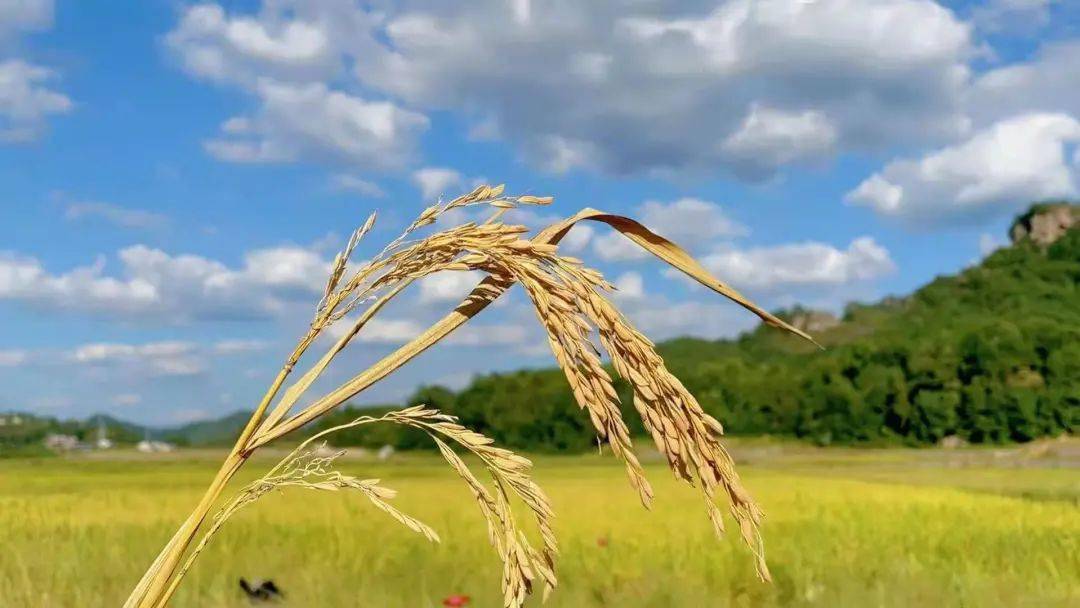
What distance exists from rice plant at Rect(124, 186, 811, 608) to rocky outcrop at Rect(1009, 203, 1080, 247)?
19675 cm

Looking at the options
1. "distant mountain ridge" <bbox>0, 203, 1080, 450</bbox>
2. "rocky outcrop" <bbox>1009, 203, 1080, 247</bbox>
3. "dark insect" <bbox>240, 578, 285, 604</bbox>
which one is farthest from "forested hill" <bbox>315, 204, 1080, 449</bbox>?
"rocky outcrop" <bbox>1009, 203, 1080, 247</bbox>

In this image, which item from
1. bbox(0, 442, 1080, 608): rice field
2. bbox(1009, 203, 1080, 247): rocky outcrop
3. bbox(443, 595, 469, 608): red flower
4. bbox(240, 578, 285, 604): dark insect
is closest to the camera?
bbox(443, 595, 469, 608): red flower

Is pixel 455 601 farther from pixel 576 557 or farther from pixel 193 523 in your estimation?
pixel 576 557

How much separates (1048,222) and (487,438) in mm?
203487

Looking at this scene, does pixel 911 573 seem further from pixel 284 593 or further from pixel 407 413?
pixel 407 413

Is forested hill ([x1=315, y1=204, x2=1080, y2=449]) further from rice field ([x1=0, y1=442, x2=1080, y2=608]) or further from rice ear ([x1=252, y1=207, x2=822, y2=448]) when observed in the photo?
rice ear ([x1=252, y1=207, x2=822, y2=448])

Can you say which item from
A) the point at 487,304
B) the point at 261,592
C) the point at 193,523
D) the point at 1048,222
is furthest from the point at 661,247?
the point at 1048,222

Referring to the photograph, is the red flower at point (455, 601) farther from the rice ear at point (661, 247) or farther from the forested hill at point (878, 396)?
the forested hill at point (878, 396)

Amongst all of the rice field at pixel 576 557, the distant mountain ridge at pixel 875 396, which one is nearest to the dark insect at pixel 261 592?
the rice field at pixel 576 557

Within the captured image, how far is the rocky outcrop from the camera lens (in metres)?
175

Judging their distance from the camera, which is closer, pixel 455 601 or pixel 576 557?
pixel 455 601

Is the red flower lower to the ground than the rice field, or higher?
higher

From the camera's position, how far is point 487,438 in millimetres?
1813

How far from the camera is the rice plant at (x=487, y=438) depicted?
1.73 metres
